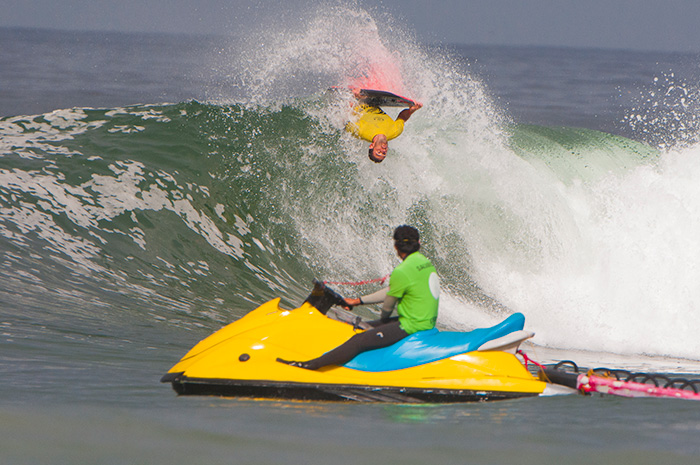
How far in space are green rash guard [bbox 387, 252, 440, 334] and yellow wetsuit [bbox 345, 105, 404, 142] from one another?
17.0ft

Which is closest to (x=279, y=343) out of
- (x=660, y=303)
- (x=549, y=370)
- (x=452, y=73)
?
(x=549, y=370)

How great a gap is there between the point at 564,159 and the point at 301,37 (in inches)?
235

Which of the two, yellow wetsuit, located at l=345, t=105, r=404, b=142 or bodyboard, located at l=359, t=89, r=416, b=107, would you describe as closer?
bodyboard, located at l=359, t=89, r=416, b=107

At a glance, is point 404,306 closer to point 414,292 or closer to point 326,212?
point 414,292

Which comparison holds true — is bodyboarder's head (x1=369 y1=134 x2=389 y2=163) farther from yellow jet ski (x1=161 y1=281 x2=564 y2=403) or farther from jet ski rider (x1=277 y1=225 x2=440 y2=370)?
yellow jet ski (x1=161 y1=281 x2=564 y2=403)

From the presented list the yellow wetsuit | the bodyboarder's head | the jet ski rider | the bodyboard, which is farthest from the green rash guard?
the yellow wetsuit

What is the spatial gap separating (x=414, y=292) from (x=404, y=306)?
13cm

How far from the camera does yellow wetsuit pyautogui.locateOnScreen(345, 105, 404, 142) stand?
993 cm

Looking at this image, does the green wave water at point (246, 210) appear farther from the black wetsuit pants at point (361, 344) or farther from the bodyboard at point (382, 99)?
the black wetsuit pants at point (361, 344)

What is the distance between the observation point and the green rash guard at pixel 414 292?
16.0 ft

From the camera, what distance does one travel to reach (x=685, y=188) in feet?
36.5

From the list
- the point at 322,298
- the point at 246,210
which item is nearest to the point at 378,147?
the point at 246,210

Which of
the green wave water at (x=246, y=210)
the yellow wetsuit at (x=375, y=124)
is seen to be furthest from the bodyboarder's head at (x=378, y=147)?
the green wave water at (x=246, y=210)

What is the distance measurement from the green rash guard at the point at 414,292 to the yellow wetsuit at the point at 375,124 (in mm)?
5185
